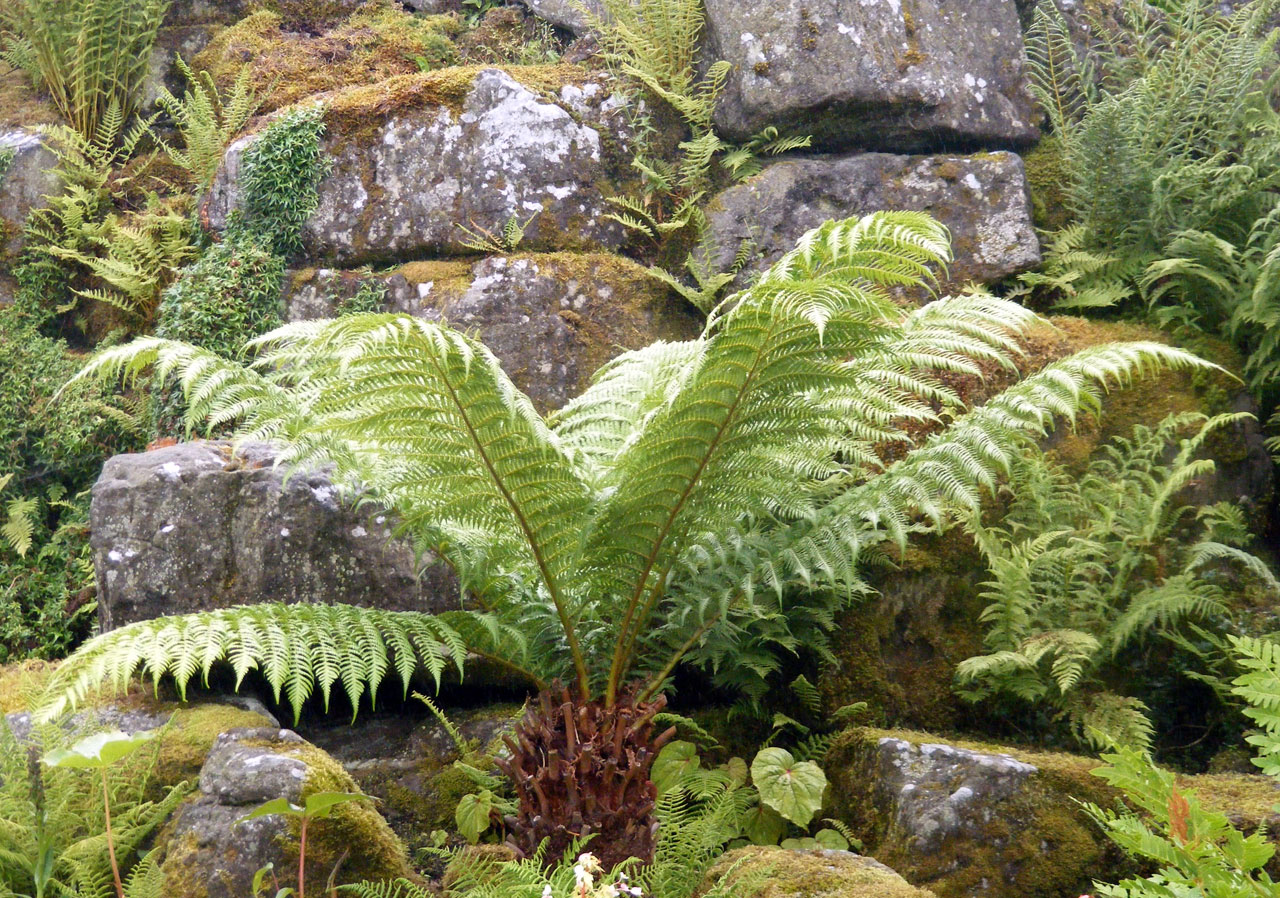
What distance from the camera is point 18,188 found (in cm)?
585

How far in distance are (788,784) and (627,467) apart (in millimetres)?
1067

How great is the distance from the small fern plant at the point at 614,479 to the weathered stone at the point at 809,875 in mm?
336

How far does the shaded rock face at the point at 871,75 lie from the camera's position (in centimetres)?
515

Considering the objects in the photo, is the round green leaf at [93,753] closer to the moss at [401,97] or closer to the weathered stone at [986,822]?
the weathered stone at [986,822]

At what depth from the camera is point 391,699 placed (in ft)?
12.4

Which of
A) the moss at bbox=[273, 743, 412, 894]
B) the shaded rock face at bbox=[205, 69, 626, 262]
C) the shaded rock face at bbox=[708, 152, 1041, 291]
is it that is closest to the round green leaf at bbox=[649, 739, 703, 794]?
the moss at bbox=[273, 743, 412, 894]

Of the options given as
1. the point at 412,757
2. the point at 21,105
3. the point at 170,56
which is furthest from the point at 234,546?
the point at 21,105

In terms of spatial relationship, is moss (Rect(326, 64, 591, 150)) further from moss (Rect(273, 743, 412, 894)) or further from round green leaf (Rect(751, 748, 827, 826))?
round green leaf (Rect(751, 748, 827, 826))

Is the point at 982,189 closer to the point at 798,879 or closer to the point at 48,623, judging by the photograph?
the point at 798,879

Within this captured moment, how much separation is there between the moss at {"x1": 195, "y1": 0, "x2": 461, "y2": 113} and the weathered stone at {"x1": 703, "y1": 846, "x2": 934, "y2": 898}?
16.7 feet

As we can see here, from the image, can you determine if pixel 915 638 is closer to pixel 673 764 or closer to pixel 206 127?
pixel 673 764

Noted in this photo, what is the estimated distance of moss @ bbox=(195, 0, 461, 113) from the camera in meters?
5.95

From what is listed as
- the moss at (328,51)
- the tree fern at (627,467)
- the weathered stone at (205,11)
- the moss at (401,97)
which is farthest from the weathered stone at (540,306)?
the weathered stone at (205,11)

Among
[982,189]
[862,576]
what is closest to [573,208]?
[982,189]
